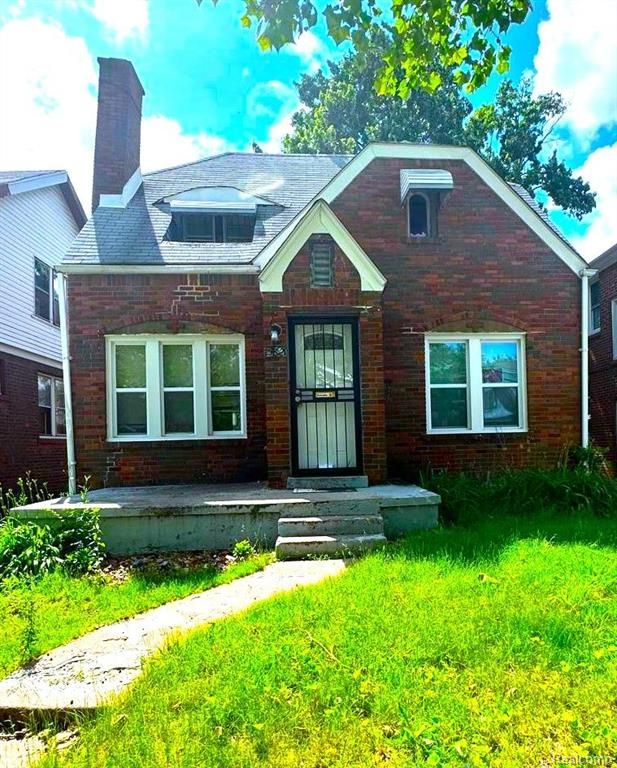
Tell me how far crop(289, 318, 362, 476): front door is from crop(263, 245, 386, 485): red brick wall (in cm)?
29

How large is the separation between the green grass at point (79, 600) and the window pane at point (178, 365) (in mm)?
3914

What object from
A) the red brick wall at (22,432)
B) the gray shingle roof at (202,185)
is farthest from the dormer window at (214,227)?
Answer: the red brick wall at (22,432)

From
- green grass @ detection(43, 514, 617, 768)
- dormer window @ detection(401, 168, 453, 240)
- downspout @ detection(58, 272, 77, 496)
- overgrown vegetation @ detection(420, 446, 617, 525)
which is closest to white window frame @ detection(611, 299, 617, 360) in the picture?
overgrown vegetation @ detection(420, 446, 617, 525)

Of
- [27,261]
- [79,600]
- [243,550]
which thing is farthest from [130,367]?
[27,261]

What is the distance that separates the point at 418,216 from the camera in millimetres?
9094

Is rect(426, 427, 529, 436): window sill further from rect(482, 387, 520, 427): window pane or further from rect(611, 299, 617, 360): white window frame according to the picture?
rect(611, 299, 617, 360): white window frame

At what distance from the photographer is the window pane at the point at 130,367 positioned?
8.49m

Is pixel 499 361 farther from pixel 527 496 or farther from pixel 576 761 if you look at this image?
pixel 576 761

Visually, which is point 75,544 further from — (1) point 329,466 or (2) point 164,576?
(1) point 329,466

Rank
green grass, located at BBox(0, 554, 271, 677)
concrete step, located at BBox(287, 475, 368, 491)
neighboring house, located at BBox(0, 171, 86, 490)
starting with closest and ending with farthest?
green grass, located at BBox(0, 554, 271, 677) < concrete step, located at BBox(287, 475, 368, 491) < neighboring house, located at BBox(0, 171, 86, 490)

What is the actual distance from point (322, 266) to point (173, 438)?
3.75m

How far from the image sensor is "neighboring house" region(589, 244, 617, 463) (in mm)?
14350

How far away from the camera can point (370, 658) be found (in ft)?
9.98

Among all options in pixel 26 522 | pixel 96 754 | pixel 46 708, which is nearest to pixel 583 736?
pixel 96 754
